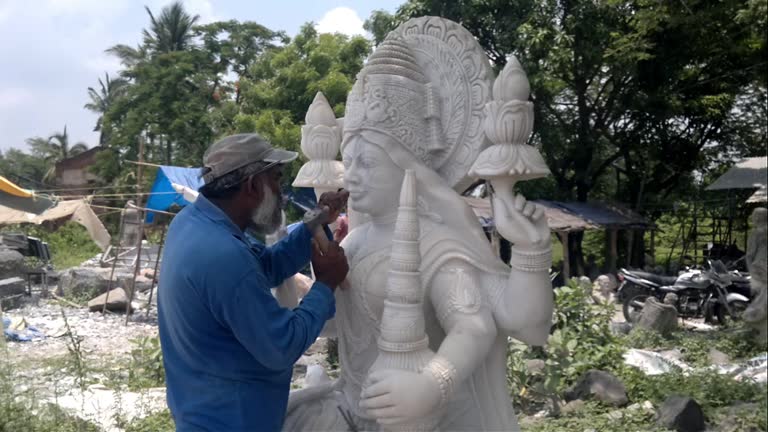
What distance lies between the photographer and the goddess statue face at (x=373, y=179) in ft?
6.57

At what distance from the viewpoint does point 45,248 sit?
51.5ft

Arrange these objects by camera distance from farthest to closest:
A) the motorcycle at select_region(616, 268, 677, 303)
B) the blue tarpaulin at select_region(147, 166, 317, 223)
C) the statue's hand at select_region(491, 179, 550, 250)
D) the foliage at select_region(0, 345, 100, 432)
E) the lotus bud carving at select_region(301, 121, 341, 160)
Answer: the blue tarpaulin at select_region(147, 166, 317, 223)
the motorcycle at select_region(616, 268, 677, 303)
the foliage at select_region(0, 345, 100, 432)
the lotus bud carving at select_region(301, 121, 341, 160)
the statue's hand at select_region(491, 179, 550, 250)

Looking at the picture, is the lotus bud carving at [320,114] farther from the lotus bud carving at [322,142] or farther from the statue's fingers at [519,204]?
the statue's fingers at [519,204]

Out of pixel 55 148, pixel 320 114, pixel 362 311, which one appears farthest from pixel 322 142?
pixel 55 148

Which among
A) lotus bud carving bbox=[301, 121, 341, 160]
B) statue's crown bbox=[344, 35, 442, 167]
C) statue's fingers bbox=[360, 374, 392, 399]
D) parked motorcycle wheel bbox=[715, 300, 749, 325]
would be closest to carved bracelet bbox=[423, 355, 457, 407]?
statue's fingers bbox=[360, 374, 392, 399]

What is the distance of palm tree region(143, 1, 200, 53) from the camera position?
21.8 meters

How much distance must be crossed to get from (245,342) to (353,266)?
47 cm

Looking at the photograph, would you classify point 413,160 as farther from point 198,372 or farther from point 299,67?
point 299,67

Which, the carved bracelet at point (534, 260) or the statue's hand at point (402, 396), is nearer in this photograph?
the statue's hand at point (402, 396)

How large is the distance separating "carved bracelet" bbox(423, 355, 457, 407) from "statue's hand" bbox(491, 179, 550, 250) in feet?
1.18

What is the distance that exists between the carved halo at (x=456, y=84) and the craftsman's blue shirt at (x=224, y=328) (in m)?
0.55

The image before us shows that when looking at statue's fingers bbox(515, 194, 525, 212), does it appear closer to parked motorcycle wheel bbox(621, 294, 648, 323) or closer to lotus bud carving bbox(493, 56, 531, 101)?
lotus bud carving bbox(493, 56, 531, 101)

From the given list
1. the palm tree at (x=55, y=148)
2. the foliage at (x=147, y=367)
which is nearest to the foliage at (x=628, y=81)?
the foliage at (x=147, y=367)

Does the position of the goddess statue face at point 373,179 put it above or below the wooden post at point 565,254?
above
